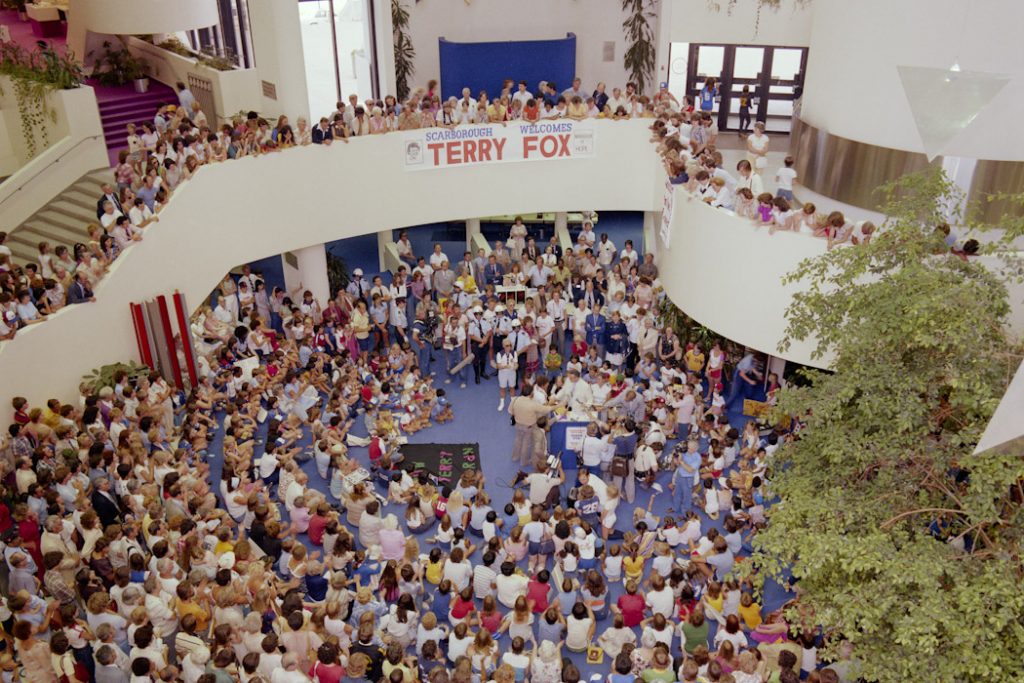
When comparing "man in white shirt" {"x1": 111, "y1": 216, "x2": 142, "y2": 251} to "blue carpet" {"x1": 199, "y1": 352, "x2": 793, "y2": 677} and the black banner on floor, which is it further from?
the black banner on floor

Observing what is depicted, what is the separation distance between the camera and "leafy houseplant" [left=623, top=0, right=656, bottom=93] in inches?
837

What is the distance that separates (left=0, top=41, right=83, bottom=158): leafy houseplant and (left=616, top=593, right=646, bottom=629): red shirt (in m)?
14.0

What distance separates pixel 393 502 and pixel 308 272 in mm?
6409

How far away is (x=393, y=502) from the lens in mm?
12773

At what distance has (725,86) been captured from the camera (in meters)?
21.5

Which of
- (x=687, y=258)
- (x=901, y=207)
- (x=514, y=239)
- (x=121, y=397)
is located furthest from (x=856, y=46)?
(x=121, y=397)

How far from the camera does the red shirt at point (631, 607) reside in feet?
33.4

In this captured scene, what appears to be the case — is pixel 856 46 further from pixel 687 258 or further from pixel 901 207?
pixel 901 207

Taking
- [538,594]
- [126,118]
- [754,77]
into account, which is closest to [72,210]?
[126,118]

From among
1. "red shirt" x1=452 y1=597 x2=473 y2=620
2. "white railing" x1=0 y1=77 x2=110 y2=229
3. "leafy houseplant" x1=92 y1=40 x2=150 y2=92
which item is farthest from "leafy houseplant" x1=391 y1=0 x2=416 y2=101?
"red shirt" x1=452 y1=597 x2=473 y2=620

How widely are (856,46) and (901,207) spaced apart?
5.23 m

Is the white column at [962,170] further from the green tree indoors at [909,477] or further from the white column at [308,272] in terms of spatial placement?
the white column at [308,272]

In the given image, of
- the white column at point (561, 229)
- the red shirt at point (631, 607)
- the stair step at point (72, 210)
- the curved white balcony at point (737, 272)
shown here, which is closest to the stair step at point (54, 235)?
the stair step at point (72, 210)

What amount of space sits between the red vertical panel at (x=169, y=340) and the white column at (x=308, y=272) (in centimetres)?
343
